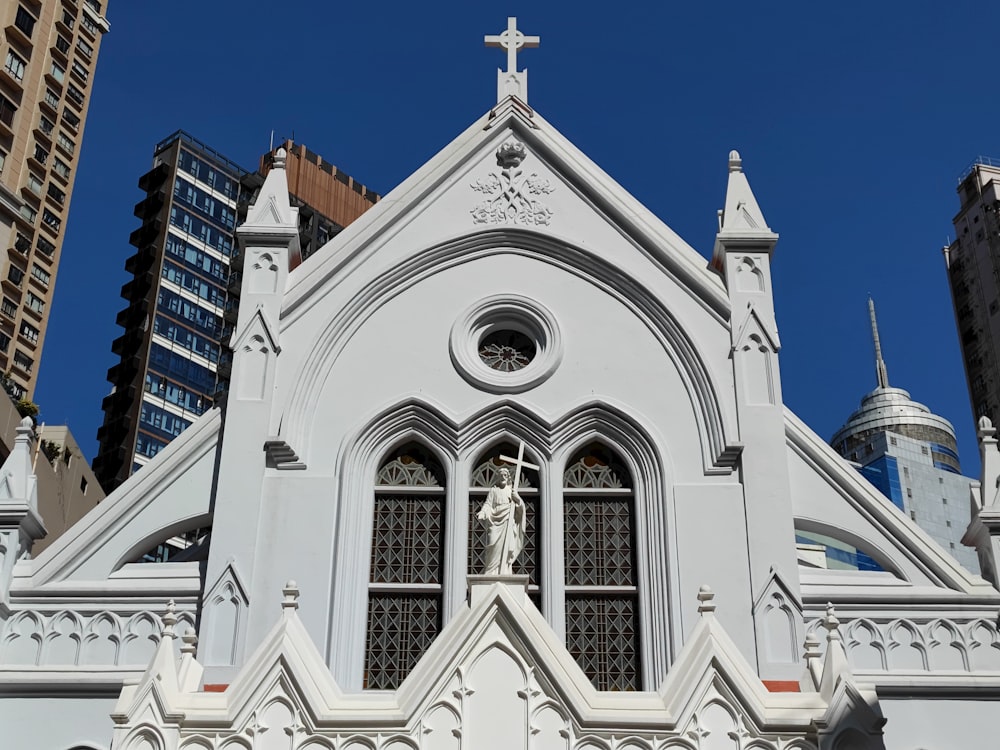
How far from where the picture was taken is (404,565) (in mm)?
19516

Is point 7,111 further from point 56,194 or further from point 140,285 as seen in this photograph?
point 140,285

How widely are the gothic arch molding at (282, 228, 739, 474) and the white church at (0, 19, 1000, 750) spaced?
0.12ft

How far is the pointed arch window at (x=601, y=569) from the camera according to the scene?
1872 centimetres

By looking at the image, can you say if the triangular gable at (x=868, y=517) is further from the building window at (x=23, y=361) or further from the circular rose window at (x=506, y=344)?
the building window at (x=23, y=361)

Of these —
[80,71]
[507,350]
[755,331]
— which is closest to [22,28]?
[80,71]

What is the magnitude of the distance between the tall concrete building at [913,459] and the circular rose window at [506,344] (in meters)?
50.1

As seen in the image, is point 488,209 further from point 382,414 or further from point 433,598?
point 433,598

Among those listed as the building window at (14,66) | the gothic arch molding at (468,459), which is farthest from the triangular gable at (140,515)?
the building window at (14,66)

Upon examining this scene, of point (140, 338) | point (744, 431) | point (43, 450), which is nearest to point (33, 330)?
point (140, 338)

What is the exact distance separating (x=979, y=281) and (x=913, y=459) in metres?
11.8

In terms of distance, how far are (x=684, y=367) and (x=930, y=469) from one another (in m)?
60.5

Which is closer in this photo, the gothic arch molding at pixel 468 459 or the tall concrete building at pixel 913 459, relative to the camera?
the gothic arch molding at pixel 468 459

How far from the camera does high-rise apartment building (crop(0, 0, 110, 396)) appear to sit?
57.4 metres

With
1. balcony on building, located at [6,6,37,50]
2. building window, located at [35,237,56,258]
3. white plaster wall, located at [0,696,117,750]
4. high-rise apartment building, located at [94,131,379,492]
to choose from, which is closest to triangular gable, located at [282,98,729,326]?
white plaster wall, located at [0,696,117,750]
